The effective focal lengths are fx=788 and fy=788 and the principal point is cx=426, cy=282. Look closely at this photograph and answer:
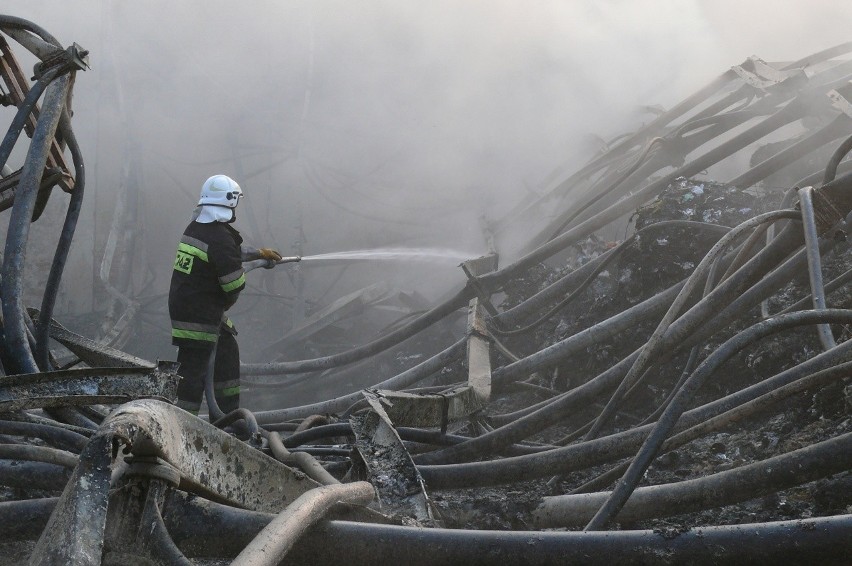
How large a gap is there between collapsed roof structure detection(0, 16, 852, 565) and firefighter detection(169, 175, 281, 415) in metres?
0.65

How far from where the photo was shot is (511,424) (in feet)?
9.98

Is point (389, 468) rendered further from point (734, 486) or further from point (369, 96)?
point (369, 96)

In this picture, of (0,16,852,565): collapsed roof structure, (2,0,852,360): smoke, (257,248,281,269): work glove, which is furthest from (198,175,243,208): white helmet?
(2,0,852,360): smoke

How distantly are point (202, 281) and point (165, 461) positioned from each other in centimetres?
312

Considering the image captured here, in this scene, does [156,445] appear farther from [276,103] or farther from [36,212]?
[276,103]

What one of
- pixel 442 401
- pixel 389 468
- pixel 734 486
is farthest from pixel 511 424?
pixel 734 486

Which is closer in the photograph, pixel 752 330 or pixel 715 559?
pixel 715 559

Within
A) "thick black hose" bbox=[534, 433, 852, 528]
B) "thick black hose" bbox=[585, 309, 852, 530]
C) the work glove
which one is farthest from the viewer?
the work glove

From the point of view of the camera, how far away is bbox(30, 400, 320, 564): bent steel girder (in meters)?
1.23

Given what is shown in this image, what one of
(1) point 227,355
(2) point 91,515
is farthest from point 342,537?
(1) point 227,355

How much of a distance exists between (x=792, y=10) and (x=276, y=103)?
748cm

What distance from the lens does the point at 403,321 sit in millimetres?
6891

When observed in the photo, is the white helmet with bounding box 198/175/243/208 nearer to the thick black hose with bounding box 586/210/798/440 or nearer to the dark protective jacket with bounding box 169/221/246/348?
the dark protective jacket with bounding box 169/221/246/348

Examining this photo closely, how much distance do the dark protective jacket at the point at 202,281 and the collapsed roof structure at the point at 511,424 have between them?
0.76 meters
